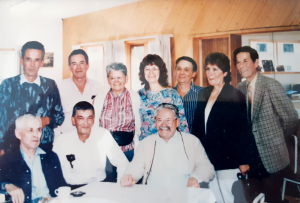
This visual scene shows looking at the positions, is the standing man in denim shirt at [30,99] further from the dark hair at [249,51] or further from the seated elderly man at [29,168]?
the dark hair at [249,51]

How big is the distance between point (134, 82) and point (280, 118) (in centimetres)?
128

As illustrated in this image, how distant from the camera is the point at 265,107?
1.90 meters

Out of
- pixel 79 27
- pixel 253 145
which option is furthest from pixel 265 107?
pixel 79 27

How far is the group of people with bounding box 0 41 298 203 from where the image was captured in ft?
6.18

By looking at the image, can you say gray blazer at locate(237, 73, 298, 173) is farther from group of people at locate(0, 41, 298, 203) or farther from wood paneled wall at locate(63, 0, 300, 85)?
wood paneled wall at locate(63, 0, 300, 85)

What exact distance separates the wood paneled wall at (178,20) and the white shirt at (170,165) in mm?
731

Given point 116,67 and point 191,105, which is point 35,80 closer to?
point 116,67

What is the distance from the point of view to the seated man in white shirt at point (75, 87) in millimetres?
1987

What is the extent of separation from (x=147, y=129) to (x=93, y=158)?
0.53 metres

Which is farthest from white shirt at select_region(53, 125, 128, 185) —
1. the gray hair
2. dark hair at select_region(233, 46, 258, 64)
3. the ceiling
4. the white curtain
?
dark hair at select_region(233, 46, 258, 64)

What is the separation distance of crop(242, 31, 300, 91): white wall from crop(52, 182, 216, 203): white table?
111cm

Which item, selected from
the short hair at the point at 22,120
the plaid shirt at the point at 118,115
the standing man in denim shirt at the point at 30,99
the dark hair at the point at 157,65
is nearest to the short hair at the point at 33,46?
the standing man in denim shirt at the point at 30,99

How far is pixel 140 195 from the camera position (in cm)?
173

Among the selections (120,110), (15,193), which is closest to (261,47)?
(120,110)
